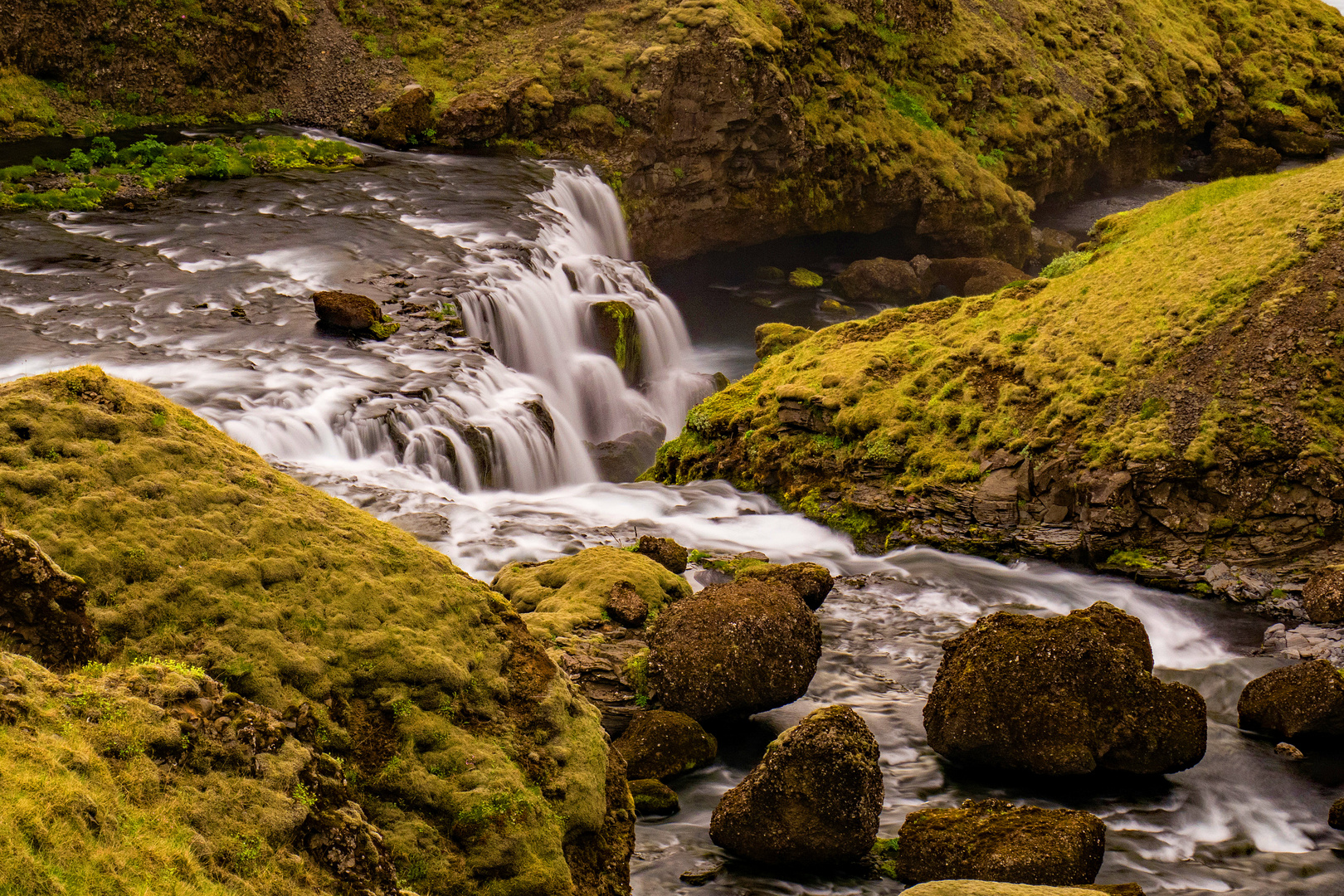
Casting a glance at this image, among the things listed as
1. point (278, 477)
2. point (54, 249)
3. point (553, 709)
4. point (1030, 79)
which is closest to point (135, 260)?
point (54, 249)

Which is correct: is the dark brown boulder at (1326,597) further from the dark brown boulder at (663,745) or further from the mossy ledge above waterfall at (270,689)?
the mossy ledge above waterfall at (270,689)

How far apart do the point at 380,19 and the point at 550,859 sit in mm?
29647

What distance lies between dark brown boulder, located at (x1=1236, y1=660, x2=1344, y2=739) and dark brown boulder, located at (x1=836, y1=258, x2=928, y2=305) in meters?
20.1

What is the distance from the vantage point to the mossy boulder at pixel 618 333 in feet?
66.8

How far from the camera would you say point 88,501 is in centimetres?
426

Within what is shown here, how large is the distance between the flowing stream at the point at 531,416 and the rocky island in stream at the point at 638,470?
7 centimetres

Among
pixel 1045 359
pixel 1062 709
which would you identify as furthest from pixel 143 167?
Result: pixel 1062 709

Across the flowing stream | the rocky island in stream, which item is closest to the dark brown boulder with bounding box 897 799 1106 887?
the rocky island in stream

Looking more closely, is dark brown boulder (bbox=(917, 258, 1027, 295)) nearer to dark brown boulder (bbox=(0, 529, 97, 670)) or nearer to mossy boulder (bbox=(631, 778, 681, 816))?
mossy boulder (bbox=(631, 778, 681, 816))

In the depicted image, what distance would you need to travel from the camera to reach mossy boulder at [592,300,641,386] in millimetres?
20375

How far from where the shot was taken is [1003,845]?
5871 mm

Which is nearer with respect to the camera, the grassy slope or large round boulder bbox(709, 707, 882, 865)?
large round boulder bbox(709, 707, 882, 865)

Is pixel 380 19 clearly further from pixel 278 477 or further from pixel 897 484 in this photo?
pixel 278 477

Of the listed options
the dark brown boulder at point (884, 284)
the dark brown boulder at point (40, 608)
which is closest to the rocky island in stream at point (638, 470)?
the dark brown boulder at point (40, 608)
